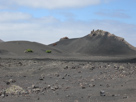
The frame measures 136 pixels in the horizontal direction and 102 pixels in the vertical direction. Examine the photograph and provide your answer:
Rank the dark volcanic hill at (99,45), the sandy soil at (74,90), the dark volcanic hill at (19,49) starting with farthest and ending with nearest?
the dark volcanic hill at (99,45) → the dark volcanic hill at (19,49) → the sandy soil at (74,90)

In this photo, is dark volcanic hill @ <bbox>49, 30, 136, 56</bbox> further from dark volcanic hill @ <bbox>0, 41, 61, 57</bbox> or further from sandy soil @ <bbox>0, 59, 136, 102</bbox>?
sandy soil @ <bbox>0, 59, 136, 102</bbox>

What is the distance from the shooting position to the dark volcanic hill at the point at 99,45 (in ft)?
168

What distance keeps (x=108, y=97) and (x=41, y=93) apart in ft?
7.98

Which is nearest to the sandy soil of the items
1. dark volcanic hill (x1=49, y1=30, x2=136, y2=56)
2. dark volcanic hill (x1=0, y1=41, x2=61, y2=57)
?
dark volcanic hill (x1=0, y1=41, x2=61, y2=57)

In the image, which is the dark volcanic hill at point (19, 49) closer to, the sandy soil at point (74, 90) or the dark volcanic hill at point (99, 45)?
the dark volcanic hill at point (99, 45)

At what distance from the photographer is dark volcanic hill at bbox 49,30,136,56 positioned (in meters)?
51.2

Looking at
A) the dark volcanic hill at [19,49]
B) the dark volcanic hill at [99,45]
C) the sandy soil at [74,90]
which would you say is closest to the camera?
the sandy soil at [74,90]

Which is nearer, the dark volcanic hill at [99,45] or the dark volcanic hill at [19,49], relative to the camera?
the dark volcanic hill at [19,49]

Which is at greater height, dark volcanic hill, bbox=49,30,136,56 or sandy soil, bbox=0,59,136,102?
dark volcanic hill, bbox=49,30,136,56

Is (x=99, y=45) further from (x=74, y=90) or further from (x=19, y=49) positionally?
(x=74, y=90)

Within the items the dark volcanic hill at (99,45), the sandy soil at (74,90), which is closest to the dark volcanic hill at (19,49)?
the dark volcanic hill at (99,45)

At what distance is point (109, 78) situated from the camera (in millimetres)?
13773

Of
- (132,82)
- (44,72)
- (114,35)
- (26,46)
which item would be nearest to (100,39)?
(114,35)

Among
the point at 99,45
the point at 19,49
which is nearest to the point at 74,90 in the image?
the point at 19,49
